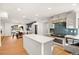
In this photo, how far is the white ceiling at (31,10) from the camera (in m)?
1.56

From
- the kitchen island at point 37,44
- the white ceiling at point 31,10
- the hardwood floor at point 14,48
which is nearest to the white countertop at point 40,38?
the kitchen island at point 37,44

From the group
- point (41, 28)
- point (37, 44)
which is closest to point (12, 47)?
point (37, 44)

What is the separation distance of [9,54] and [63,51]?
2.65ft

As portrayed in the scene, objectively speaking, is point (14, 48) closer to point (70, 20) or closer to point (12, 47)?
point (12, 47)

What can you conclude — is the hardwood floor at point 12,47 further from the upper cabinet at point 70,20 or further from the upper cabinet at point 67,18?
the upper cabinet at point 70,20

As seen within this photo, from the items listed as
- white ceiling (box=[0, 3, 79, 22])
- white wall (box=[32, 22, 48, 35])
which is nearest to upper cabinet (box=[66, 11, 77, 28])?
white ceiling (box=[0, 3, 79, 22])

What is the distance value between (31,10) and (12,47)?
0.68m

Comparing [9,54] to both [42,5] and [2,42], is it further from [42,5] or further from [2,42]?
[42,5]

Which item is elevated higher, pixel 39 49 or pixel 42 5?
pixel 42 5

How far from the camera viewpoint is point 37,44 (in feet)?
5.73

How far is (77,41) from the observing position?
1.68 m

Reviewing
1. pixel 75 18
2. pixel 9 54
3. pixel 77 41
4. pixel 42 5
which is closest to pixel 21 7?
pixel 42 5

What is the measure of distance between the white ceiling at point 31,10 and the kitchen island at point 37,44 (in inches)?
12.5
